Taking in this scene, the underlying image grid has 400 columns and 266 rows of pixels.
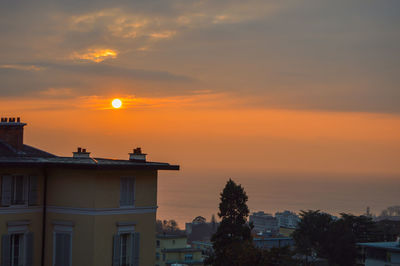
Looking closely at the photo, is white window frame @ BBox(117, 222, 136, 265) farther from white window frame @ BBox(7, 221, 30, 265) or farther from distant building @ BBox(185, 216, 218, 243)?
distant building @ BBox(185, 216, 218, 243)

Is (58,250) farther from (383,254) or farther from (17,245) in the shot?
(383,254)

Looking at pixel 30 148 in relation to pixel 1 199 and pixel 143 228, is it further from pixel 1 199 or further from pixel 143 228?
pixel 143 228

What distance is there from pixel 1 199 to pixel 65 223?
251 centimetres

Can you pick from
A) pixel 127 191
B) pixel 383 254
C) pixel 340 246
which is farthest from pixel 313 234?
pixel 127 191

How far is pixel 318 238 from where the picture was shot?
59.8m

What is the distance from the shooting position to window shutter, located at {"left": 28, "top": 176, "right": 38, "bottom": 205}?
22.2 meters

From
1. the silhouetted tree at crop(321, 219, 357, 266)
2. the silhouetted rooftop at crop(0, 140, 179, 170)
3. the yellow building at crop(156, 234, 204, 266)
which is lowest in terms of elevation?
the yellow building at crop(156, 234, 204, 266)

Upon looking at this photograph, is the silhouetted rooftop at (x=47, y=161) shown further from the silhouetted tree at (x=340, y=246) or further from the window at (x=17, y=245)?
the silhouetted tree at (x=340, y=246)

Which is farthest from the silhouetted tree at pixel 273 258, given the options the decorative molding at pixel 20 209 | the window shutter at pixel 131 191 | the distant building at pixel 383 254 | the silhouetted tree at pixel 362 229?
the silhouetted tree at pixel 362 229

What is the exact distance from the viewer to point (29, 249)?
72.1ft

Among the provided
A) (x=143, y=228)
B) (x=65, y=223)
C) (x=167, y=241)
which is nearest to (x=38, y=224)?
(x=65, y=223)

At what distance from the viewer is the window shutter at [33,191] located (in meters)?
22.2

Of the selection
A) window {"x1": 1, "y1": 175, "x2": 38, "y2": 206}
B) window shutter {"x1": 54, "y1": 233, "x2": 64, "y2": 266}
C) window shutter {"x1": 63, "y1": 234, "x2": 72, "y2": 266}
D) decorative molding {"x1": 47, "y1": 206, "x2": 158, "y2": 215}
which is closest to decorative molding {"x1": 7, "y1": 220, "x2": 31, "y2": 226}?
window {"x1": 1, "y1": 175, "x2": 38, "y2": 206}

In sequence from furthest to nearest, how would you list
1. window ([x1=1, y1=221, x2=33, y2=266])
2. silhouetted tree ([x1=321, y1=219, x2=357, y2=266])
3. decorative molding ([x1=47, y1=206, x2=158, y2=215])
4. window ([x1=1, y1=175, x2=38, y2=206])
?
silhouetted tree ([x1=321, y1=219, x2=357, y2=266])
decorative molding ([x1=47, y1=206, x2=158, y2=215])
window ([x1=1, y1=175, x2=38, y2=206])
window ([x1=1, y1=221, x2=33, y2=266])
